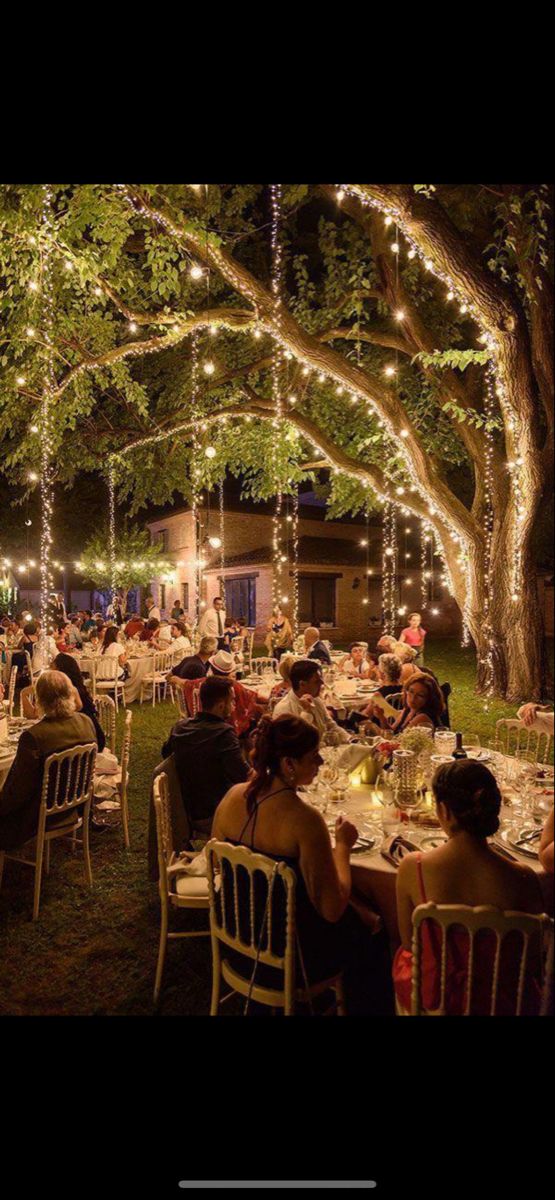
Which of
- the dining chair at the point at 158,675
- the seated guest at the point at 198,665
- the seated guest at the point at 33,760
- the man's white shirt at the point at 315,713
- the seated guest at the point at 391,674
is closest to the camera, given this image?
the seated guest at the point at 33,760

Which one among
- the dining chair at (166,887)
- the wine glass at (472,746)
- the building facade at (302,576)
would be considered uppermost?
the building facade at (302,576)

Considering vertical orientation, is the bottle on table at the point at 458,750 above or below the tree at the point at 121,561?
below

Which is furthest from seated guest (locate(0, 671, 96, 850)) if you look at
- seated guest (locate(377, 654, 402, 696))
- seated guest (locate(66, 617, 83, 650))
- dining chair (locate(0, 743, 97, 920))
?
seated guest (locate(66, 617, 83, 650))

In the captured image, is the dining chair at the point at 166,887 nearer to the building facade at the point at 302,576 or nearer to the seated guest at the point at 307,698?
the seated guest at the point at 307,698

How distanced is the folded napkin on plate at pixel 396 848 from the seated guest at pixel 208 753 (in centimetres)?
109

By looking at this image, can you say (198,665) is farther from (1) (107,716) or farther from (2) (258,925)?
(2) (258,925)

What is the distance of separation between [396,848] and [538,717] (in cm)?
78

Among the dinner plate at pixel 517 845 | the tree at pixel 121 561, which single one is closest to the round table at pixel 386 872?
the dinner plate at pixel 517 845

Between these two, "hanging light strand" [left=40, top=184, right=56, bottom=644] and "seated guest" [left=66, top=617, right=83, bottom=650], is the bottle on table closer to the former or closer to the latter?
"hanging light strand" [left=40, top=184, right=56, bottom=644]

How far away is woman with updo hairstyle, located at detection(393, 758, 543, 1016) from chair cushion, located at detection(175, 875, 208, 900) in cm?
131

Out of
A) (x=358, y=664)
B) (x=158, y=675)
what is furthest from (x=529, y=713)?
(x=158, y=675)

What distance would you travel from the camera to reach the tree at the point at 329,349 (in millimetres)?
4961

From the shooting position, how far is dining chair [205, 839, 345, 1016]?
209 cm
